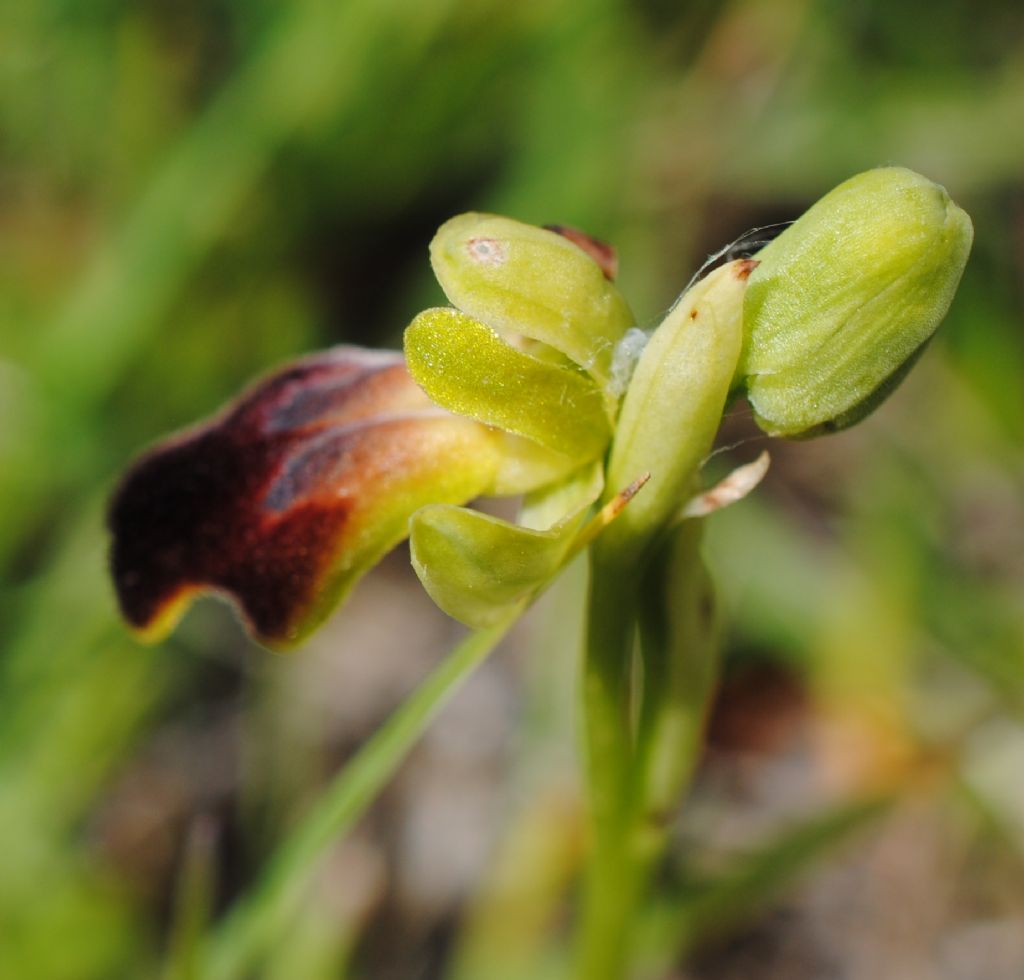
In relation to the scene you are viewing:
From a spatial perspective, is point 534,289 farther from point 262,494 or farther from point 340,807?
point 340,807

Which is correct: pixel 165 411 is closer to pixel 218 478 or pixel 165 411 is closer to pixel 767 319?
pixel 218 478

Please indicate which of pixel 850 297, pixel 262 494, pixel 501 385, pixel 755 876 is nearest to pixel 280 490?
pixel 262 494

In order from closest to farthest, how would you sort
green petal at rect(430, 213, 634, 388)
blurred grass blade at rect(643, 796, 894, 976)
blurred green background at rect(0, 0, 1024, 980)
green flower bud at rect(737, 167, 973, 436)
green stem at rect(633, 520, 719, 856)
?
green flower bud at rect(737, 167, 973, 436) < green petal at rect(430, 213, 634, 388) < green stem at rect(633, 520, 719, 856) < blurred grass blade at rect(643, 796, 894, 976) < blurred green background at rect(0, 0, 1024, 980)

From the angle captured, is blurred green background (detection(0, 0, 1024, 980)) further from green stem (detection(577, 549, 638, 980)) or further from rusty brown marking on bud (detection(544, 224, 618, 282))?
rusty brown marking on bud (detection(544, 224, 618, 282))

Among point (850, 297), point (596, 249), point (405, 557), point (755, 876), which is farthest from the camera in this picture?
point (405, 557)

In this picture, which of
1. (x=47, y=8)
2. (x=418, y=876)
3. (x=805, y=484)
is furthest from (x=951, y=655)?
Answer: (x=47, y=8)

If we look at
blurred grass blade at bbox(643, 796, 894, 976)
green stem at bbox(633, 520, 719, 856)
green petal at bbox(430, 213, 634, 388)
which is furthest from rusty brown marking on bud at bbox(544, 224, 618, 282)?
blurred grass blade at bbox(643, 796, 894, 976)

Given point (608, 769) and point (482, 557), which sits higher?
point (482, 557)
